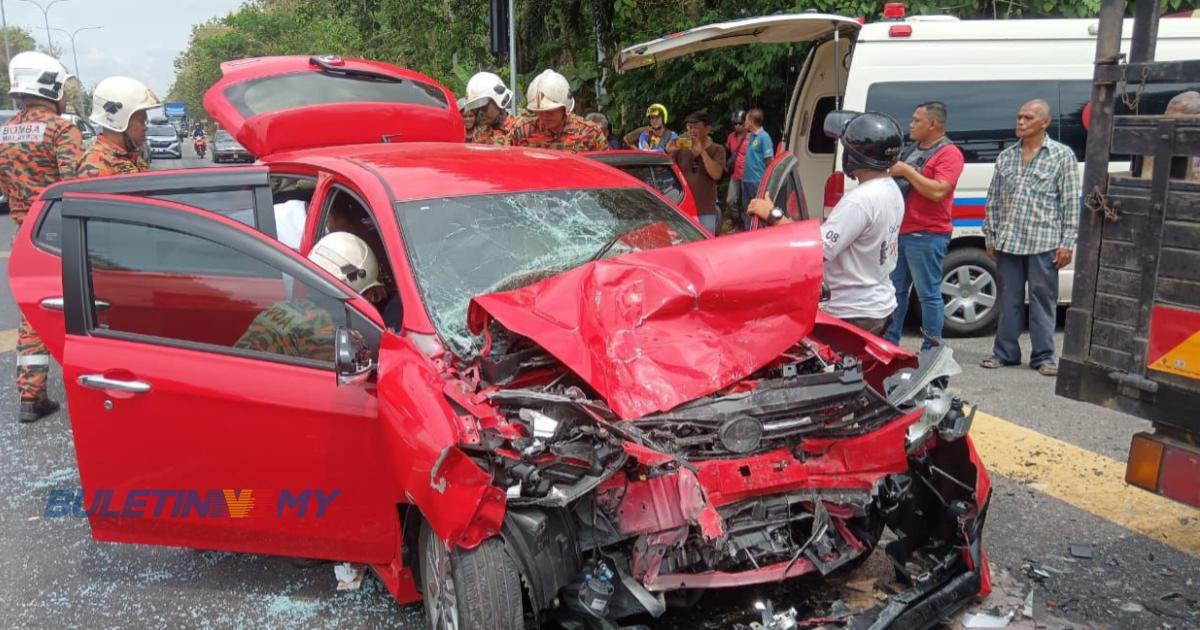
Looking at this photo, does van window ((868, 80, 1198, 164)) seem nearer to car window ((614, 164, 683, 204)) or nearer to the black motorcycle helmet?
car window ((614, 164, 683, 204))

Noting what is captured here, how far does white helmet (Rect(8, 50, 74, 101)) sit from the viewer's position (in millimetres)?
6051

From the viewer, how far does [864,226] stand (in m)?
3.83

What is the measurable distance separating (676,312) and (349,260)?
1.41 m

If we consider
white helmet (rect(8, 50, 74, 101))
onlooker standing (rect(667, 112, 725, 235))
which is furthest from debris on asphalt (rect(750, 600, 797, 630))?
onlooker standing (rect(667, 112, 725, 235))

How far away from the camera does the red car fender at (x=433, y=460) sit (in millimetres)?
2412

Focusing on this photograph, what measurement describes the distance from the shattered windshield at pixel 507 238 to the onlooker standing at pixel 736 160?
19.8ft

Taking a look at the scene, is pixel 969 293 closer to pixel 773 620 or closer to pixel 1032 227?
pixel 1032 227

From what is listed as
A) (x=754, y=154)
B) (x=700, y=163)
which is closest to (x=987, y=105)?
(x=754, y=154)

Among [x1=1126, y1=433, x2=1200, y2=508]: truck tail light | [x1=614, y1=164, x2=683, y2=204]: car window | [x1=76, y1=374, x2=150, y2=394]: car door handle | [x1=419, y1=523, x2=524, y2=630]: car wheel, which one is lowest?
[x1=419, y1=523, x2=524, y2=630]: car wheel

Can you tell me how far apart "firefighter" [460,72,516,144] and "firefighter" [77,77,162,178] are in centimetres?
257

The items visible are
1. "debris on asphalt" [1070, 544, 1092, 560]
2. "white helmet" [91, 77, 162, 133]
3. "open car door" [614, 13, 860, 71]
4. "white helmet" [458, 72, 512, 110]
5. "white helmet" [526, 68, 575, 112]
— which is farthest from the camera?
"white helmet" [458, 72, 512, 110]

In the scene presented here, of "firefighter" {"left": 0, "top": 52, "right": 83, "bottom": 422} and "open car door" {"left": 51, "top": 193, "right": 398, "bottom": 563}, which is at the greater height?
"firefighter" {"left": 0, "top": 52, "right": 83, "bottom": 422}

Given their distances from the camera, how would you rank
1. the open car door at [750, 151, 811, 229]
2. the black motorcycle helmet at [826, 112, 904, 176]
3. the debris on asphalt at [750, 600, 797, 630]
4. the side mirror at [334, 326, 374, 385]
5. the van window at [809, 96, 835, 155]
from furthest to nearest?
the van window at [809, 96, 835, 155], the open car door at [750, 151, 811, 229], the black motorcycle helmet at [826, 112, 904, 176], the side mirror at [334, 326, 374, 385], the debris on asphalt at [750, 600, 797, 630]

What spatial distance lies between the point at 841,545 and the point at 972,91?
4965 millimetres
